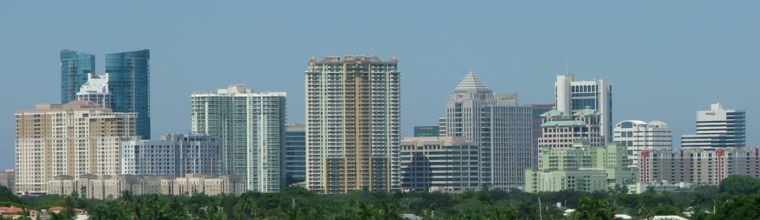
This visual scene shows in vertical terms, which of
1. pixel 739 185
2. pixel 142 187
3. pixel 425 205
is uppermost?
pixel 739 185

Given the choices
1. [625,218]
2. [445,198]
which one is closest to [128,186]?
[445,198]

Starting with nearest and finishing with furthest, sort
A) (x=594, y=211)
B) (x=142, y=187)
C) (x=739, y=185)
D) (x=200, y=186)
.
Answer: (x=594, y=211) → (x=739, y=185) → (x=142, y=187) → (x=200, y=186)

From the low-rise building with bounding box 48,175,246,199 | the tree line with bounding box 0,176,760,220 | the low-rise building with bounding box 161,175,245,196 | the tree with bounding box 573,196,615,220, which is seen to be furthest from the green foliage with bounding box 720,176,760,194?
the tree with bounding box 573,196,615,220

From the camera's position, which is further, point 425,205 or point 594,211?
point 425,205

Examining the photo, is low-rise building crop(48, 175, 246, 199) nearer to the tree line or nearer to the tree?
the tree line

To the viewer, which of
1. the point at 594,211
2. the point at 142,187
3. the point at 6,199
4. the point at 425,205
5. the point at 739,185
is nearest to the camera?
the point at 594,211

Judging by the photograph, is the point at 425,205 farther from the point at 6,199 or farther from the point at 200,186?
the point at 200,186

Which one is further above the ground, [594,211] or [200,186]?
[594,211]

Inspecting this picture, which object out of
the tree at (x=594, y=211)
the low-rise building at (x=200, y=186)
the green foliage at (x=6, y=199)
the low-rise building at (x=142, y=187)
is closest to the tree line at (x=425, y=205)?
the tree at (x=594, y=211)

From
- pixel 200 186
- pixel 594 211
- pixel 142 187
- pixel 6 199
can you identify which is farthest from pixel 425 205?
pixel 594 211

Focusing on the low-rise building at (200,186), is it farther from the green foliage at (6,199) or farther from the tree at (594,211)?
the tree at (594,211)

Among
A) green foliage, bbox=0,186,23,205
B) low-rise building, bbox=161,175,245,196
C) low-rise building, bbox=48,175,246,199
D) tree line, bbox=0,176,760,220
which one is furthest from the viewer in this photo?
low-rise building, bbox=161,175,245,196
